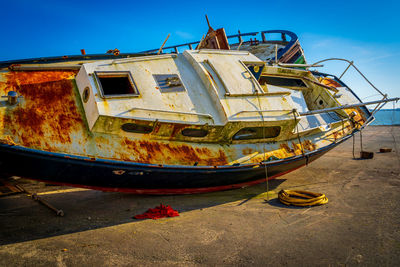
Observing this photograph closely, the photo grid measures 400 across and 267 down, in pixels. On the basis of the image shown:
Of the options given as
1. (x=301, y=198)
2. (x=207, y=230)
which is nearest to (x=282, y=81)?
(x=301, y=198)

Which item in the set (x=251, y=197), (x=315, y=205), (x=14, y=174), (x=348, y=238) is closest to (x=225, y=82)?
(x=251, y=197)

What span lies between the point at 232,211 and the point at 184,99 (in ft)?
9.67

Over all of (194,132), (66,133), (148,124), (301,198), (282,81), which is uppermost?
(282,81)

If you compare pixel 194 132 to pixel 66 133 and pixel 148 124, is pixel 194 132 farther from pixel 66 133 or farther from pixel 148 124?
pixel 66 133

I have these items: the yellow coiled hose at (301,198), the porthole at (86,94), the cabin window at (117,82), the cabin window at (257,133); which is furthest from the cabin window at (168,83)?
the yellow coiled hose at (301,198)

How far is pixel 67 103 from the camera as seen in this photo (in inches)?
248

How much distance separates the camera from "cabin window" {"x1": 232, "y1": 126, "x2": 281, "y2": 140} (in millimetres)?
7720

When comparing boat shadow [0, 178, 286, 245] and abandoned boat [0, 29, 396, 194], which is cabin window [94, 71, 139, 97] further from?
boat shadow [0, 178, 286, 245]

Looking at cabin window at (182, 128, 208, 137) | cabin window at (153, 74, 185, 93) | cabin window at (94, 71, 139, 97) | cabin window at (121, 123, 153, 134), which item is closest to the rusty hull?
cabin window at (121, 123, 153, 134)

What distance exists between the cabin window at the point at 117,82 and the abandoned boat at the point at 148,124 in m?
0.03

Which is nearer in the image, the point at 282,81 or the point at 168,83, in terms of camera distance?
the point at 168,83

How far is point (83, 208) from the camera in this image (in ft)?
22.3

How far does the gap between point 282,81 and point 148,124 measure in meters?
6.90

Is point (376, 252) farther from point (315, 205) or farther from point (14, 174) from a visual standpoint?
point (14, 174)
